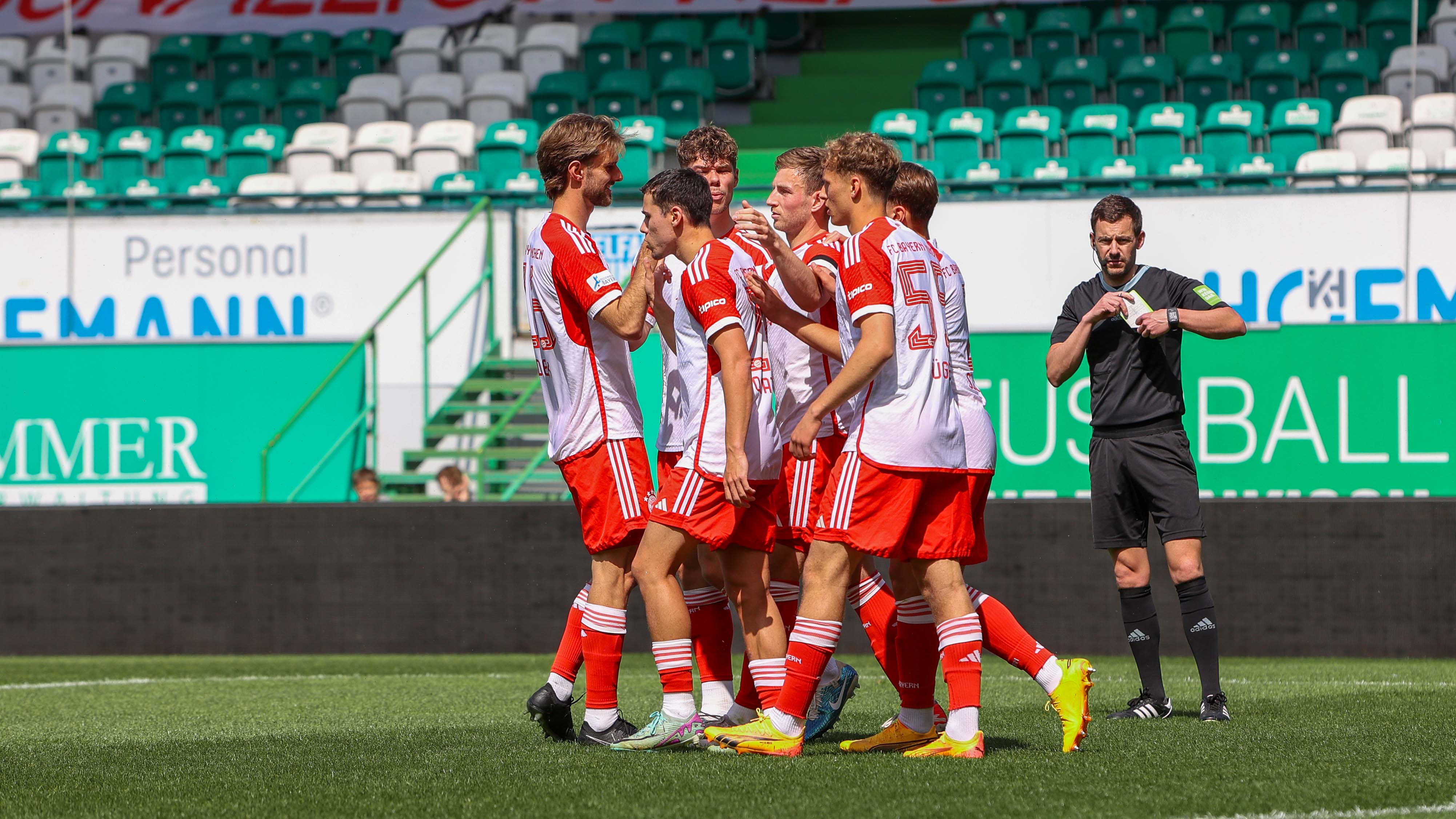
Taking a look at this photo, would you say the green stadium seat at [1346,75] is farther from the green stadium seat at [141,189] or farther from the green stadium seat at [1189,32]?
the green stadium seat at [141,189]

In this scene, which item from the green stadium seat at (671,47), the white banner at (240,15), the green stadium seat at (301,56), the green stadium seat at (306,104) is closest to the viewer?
the green stadium seat at (306,104)

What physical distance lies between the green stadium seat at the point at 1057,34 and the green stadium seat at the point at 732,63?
3.27 meters

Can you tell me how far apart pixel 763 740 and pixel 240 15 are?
16657 mm

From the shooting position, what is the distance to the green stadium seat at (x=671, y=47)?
19094 mm

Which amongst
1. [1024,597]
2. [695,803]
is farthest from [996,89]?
[695,803]

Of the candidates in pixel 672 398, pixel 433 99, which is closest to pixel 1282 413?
pixel 672 398

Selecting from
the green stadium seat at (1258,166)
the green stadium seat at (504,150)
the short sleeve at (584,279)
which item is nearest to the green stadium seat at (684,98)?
the green stadium seat at (504,150)

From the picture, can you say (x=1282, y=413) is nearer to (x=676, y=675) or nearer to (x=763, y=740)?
(x=676, y=675)

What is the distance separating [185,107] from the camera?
19.1m

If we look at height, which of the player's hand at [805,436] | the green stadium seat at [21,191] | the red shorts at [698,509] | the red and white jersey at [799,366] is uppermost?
the green stadium seat at [21,191]

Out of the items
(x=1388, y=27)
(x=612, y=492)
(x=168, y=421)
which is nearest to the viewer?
(x=612, y=492)

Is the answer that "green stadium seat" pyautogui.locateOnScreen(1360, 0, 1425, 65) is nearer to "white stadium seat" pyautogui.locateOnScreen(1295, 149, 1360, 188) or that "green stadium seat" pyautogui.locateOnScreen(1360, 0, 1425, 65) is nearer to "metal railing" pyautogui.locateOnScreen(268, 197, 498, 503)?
"white stadium seat" pyautogui.locateOnScreen(1295, 149, 1360, 188)

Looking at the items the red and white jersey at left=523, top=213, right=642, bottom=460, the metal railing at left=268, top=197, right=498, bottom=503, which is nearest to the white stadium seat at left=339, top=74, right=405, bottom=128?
the metal railing at left=268, top=197, right=498, bottom=503

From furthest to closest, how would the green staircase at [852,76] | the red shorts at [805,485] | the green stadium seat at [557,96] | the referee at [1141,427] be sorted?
the green staircase at [852,76]
the green stadium seat at [557,96]
the referee at [1141,427]
the red shorts at [805,485]
